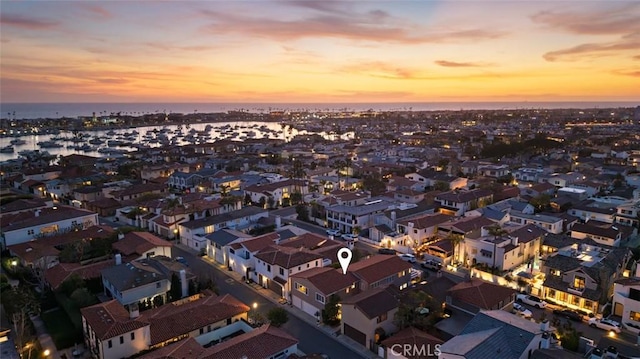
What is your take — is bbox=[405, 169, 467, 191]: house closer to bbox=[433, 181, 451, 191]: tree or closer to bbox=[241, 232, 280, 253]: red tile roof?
bbox=[433, 181, 451, 191]: tree

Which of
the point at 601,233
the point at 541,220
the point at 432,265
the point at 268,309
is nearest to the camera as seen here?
the point at 268,309

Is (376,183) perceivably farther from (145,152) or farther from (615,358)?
(145,152)

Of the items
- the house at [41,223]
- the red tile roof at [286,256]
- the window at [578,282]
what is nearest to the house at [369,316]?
the red tile roof at [286,256]

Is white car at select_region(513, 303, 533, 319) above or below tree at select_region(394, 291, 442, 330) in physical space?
below

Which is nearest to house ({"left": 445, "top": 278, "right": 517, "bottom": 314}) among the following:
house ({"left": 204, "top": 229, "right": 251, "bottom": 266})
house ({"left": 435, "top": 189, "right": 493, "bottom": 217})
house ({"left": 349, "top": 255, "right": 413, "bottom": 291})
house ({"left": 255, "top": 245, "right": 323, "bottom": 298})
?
house ({"left": 349, "top": 255, "right": 413, "bottom": 291})

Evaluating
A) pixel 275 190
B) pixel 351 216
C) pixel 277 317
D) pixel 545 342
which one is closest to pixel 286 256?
pixel 277 317

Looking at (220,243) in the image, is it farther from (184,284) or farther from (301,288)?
(301,288)

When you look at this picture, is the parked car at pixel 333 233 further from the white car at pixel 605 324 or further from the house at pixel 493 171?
the house at pixel 493 171
